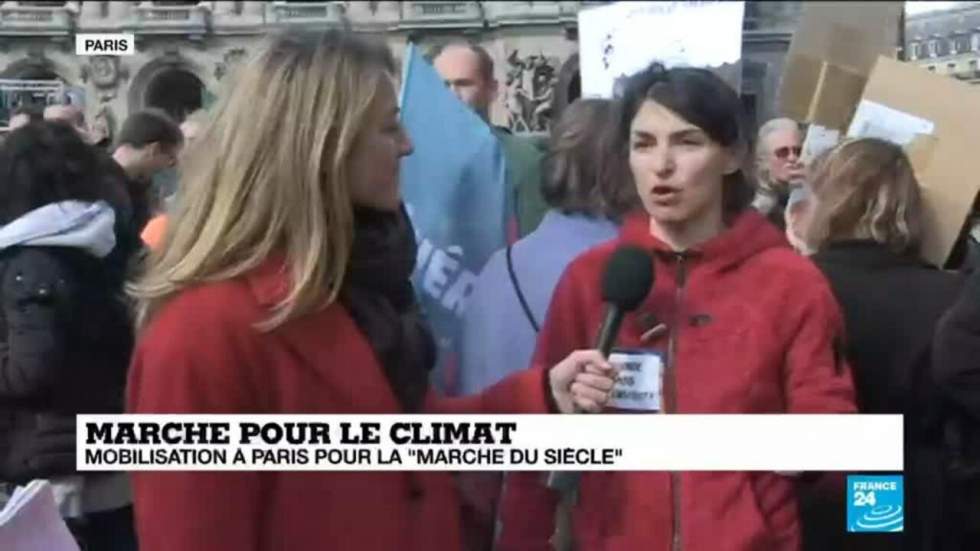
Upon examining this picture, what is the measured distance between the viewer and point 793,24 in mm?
2408

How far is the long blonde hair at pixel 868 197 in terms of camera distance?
8.41ft

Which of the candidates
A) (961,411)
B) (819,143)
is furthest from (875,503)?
(819,143)

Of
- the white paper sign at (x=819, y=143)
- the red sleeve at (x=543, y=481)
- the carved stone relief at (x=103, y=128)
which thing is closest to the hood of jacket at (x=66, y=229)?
the carved stone relief at (x=103, y=128)

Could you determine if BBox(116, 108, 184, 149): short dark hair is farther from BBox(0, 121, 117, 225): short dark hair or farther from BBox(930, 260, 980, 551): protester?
BBox(930, 260, 980, 551): protester

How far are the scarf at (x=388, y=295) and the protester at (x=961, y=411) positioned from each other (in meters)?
0.89

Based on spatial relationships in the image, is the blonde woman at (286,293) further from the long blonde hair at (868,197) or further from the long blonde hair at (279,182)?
the long blonde hair at (868,197)

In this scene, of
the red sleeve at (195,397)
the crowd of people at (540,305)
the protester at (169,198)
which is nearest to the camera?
the red sleeve at (195,397)

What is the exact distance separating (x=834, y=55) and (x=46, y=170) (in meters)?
1.26

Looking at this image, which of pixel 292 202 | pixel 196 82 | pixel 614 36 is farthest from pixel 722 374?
pixel 196 82

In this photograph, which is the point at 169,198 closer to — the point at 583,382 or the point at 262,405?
the point at 262,405

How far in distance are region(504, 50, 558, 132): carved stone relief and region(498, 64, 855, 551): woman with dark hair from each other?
0.12 meters

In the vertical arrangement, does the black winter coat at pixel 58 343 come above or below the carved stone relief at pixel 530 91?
below

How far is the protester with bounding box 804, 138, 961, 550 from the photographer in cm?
253

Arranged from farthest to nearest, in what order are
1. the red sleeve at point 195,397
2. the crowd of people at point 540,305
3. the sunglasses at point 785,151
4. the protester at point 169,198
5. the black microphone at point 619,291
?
the sunglasses at point 785,151 → the black microphone at point 619,291 → the protester at point 169,198 → the crowd of people at point 540,305 → the red sleeve at point 195,397
